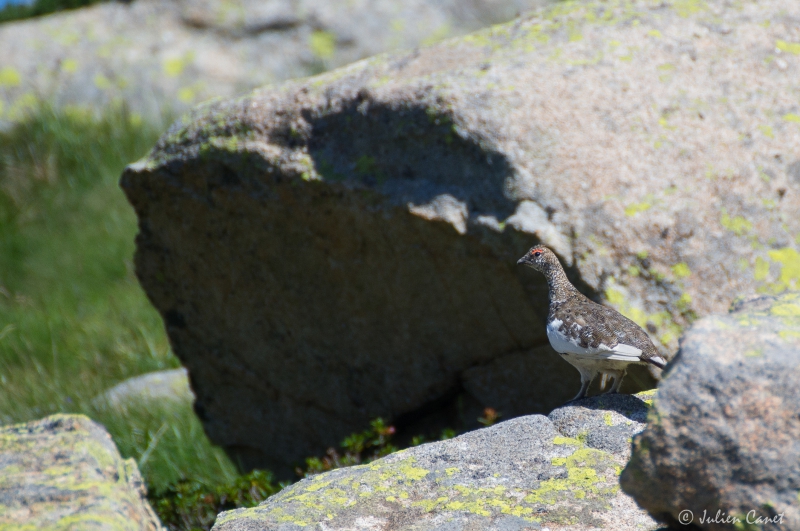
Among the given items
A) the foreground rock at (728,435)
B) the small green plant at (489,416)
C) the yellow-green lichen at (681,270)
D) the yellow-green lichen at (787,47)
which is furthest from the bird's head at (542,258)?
the yellow-green lichen at (787,47)

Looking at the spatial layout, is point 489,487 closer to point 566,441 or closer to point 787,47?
point 566,441

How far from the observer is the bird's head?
3.80m

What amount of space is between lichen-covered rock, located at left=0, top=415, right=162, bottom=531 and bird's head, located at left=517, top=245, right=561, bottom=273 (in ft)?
7.55

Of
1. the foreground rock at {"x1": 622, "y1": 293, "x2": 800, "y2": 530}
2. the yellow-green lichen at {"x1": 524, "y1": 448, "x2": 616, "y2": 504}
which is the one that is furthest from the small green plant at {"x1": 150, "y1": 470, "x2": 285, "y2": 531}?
the foreground rock at {"x1": 622, "y1": 293, "x2": 800, "y2": 530}

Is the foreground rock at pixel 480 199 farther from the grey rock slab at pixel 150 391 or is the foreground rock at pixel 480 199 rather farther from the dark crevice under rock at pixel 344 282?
the grey rock slab at pixel 150 391

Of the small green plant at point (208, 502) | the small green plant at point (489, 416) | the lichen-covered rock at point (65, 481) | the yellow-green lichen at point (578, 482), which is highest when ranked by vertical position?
the lichen-covered rock at point (65, 481)

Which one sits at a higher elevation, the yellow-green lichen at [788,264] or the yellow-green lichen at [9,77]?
the yellow-green lichen at [9,77]

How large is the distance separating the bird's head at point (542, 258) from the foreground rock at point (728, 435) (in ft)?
5.17

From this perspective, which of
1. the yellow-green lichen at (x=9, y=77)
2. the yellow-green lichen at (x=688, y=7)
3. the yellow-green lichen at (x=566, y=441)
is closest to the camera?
the yellow-green lichen at (x=566, y=441)

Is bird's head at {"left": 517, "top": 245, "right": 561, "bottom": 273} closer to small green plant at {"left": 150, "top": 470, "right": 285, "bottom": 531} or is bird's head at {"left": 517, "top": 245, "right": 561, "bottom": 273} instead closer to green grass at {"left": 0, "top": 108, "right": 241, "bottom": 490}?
small green plant at {"left": 150, "top": 470, "right": 285, "bottom": 531}

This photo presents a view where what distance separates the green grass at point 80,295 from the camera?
6488 millimetres

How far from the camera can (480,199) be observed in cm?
423

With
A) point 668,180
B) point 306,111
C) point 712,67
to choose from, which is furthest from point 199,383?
point 712,67

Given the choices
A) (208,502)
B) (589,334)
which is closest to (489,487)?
(589,334)
